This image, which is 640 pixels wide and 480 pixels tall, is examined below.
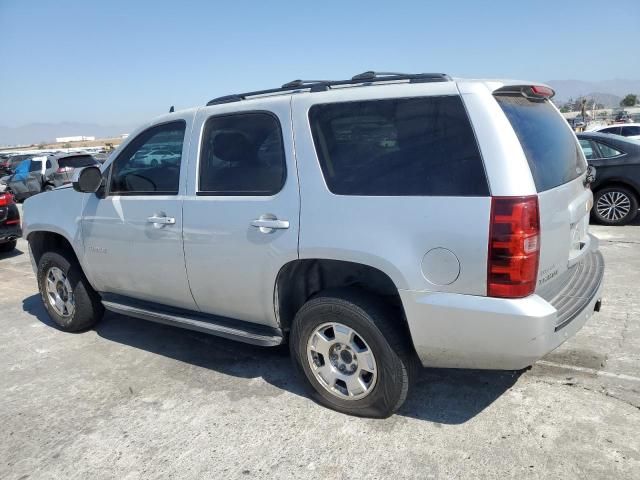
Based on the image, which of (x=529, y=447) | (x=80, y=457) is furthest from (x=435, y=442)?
(x=80, y=457)

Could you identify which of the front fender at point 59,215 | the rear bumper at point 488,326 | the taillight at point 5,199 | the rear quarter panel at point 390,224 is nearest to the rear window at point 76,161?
the taillight at point 5,199

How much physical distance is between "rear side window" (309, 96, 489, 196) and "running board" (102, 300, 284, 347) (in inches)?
44.1

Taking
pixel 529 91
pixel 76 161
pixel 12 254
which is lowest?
pixel 12 254

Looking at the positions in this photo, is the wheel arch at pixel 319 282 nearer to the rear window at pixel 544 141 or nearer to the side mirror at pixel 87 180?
the rear window at pixel 544 141

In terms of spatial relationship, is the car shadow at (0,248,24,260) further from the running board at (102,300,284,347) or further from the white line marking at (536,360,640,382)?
the white line marking at (536,360,640,382)

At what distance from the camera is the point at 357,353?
3.05 m

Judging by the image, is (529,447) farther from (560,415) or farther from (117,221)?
(117,221)

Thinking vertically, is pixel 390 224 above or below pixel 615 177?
above

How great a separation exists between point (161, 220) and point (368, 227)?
5.48ft

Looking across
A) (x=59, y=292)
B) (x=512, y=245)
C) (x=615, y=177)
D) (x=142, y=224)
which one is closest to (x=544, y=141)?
(x=512, y=245)

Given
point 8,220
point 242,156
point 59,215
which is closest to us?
point 242,156

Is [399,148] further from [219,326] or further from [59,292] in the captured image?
[59,292]

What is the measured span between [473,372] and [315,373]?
1.20 m

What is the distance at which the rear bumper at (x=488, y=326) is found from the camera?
253 cm
